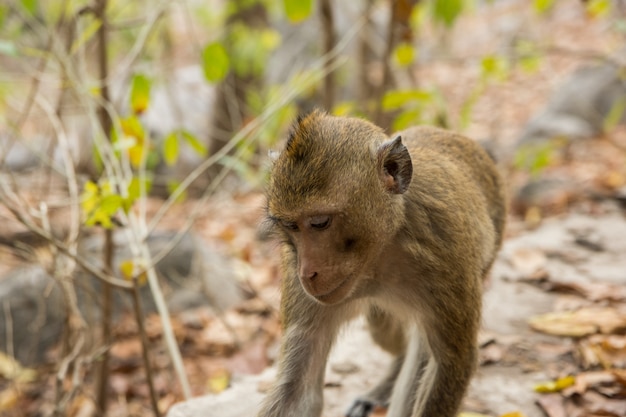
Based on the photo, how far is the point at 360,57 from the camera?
25.3 ft

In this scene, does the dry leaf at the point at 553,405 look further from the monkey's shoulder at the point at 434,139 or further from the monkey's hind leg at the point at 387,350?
the monkey's shoulder at the point at 434,139

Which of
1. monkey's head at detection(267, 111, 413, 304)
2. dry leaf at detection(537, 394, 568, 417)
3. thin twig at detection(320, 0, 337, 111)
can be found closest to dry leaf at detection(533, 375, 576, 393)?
dry leaf at detection(537, 394, 568, 417)

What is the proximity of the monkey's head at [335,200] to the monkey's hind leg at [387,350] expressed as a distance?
43.4 inches

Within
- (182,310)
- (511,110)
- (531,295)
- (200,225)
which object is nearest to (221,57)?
(531,295)

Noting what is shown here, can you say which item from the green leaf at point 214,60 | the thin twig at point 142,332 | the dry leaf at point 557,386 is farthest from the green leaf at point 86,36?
the dry leaf at point 557,386

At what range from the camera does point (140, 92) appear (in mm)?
4023

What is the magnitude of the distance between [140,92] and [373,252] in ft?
6.61

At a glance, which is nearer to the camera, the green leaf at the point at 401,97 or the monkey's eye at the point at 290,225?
the monkey's eye at the point at 290,225

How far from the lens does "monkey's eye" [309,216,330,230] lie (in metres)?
2.59

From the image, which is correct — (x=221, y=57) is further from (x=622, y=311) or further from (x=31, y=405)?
(x=31, y=405)

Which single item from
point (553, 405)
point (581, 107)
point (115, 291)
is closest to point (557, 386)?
point (553, 405)

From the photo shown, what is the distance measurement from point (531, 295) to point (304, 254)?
3341 millimetres

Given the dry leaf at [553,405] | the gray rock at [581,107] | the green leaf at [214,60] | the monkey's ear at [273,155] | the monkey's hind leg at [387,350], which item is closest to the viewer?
the monkey's ear at [273,155]

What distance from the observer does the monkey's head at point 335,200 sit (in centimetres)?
262
